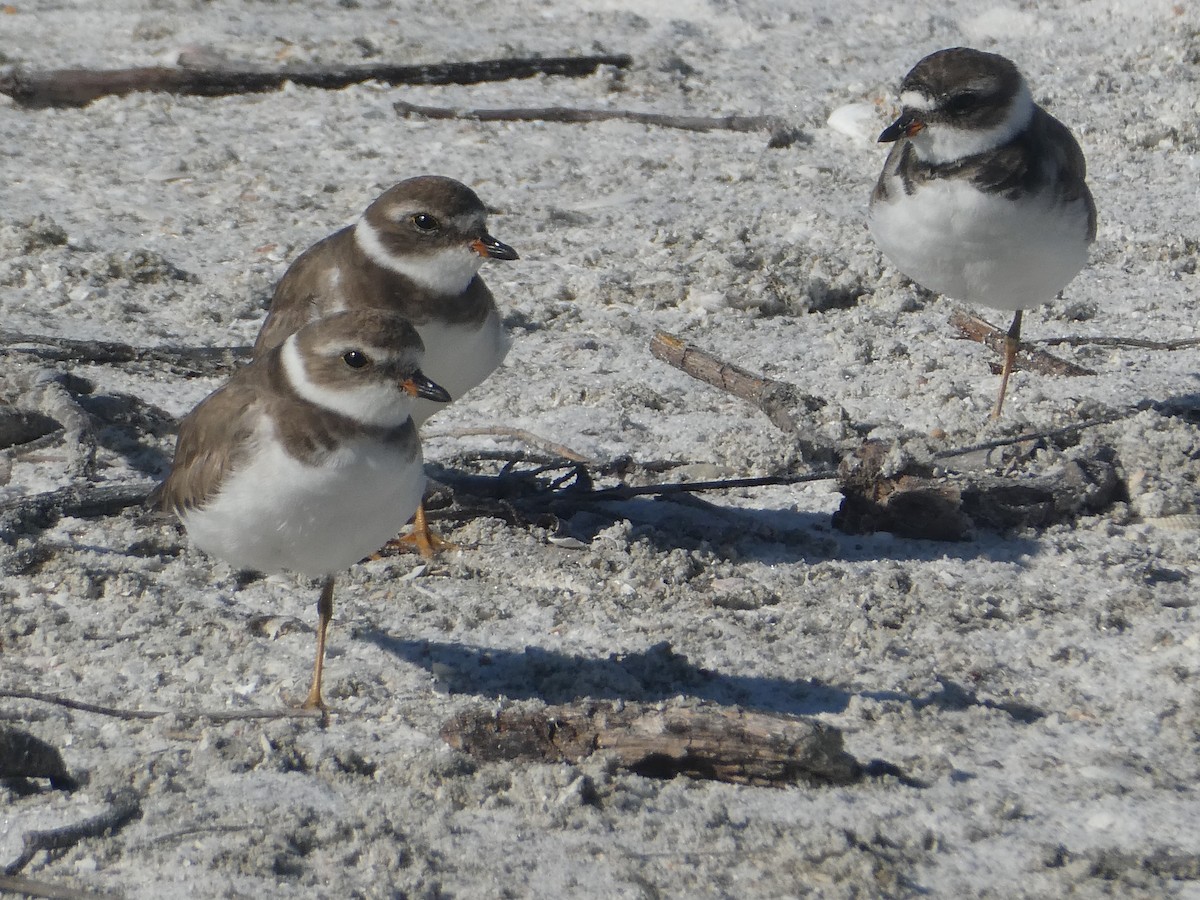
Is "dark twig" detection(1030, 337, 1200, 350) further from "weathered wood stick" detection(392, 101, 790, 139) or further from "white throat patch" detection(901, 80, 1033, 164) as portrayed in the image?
"weathered wood stick" detection(392, 101, 790, 139)

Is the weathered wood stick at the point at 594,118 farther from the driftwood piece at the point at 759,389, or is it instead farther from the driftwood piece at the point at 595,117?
the driftwood piece at the point at 759,389

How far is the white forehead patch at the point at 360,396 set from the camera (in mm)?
3727

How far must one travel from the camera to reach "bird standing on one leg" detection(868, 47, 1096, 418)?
5133 millimetres

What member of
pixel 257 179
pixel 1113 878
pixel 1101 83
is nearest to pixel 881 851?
pixel 1113 878

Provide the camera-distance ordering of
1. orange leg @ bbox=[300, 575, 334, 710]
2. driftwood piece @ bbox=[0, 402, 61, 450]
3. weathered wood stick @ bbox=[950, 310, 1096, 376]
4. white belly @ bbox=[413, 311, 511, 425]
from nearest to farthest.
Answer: orange leg @ bbox=[300, 575, 334, 710]
white belly @ bbox=[413, 311, 511, 425]
driftwood piece @ bbox=[0, 402, 61, 450]
weathered wood stick @ bbox=[950, 310, 1096, 376]

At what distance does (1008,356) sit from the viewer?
5.66 metres

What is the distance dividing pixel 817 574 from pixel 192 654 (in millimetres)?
1809

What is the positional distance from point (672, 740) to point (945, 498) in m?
1.62

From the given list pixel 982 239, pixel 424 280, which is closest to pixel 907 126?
pixel 982 239

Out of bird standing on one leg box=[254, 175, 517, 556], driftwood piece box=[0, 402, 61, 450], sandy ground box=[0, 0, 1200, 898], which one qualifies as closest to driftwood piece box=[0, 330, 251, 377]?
sandy ground box=[0, 0, 1200, 898]

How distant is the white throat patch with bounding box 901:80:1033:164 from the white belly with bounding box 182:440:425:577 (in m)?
2.44

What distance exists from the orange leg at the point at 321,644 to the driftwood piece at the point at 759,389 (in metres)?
1.84

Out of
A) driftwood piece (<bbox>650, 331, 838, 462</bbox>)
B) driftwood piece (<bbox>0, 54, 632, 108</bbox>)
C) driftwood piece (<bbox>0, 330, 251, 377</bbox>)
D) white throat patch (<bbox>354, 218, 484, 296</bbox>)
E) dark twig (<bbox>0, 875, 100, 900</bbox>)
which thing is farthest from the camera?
driftwood piece (<bbox>0, 54, 632, 108</bbox>)

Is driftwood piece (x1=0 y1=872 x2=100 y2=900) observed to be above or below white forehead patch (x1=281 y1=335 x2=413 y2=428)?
below
